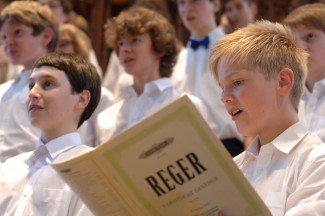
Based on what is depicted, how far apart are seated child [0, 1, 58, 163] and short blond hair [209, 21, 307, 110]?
52.4 inches

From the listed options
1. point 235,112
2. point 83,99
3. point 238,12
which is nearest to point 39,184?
point 83,99

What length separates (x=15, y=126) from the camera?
2.63 m

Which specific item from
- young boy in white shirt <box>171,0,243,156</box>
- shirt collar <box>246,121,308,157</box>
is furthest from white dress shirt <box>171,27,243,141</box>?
shirt collar <box>246,121,308,157</box>

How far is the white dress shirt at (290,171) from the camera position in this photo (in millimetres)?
1362

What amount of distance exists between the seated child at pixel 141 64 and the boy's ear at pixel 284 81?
1.17m

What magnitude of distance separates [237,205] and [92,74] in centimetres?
106

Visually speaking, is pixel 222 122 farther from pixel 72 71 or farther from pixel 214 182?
pixel 214 182

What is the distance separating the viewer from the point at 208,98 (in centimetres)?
303

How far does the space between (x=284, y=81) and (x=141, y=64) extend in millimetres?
1410

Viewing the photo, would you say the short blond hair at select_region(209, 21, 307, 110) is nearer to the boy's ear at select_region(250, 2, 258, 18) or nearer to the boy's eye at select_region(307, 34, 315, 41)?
the boy's eye at select_region(307, 34, 315, 41)

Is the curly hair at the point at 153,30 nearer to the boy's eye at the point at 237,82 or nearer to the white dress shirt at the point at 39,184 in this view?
the white dress shirt at the point at 39,184

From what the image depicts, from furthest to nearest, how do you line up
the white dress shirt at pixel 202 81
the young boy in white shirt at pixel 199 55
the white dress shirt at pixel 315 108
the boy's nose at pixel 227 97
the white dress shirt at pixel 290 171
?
the young boy in white shirt at pixel 199 55
the white dress shirt at pixel 202 81
the white dress shirt at pixel 315 108
the boy's nose at pixel 227 97
the white dress shirt at pixel 290 171

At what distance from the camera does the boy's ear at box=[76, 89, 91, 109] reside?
2.08m

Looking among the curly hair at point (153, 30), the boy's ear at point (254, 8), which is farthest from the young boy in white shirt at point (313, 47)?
the boy's ear at point (254, 8)
